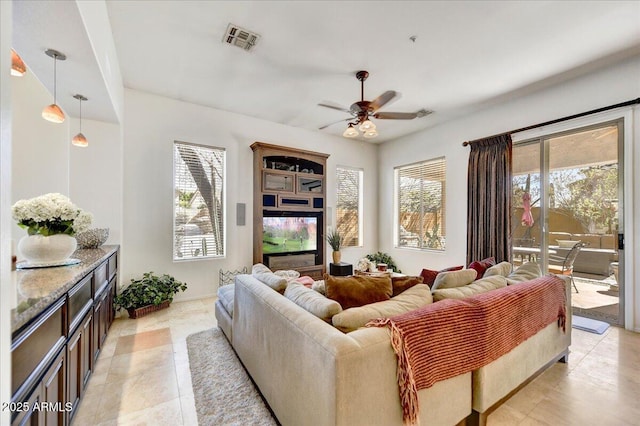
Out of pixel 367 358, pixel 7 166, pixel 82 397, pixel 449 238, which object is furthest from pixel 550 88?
pixel 82 397

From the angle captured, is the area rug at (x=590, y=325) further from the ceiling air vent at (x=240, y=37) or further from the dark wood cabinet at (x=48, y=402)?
the ceiling air vent at (x=240, y=37)

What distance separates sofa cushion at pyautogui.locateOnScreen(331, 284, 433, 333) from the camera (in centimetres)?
137

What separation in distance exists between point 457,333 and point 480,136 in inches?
159

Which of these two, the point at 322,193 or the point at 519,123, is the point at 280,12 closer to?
the point at 322,193

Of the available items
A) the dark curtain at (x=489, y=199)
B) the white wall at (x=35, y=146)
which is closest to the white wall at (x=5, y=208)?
the white wall at (x=35, y=146)

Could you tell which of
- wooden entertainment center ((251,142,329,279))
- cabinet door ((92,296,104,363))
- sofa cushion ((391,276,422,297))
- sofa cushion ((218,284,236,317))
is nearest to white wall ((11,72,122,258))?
cabinet door ((92,296,104,363))

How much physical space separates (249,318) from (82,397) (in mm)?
1198

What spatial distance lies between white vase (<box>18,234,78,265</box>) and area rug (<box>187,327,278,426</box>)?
4.27 feet

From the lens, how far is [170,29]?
2.58m

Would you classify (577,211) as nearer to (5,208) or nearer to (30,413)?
(5,208)

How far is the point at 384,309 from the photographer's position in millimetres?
1481

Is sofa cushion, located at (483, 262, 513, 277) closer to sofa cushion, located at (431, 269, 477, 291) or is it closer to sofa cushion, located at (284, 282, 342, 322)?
sofa cushion, located at (431, 269, 477, 291)

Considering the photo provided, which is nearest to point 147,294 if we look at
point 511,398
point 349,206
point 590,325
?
point 511,398

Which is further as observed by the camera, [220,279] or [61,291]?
[220,279]
